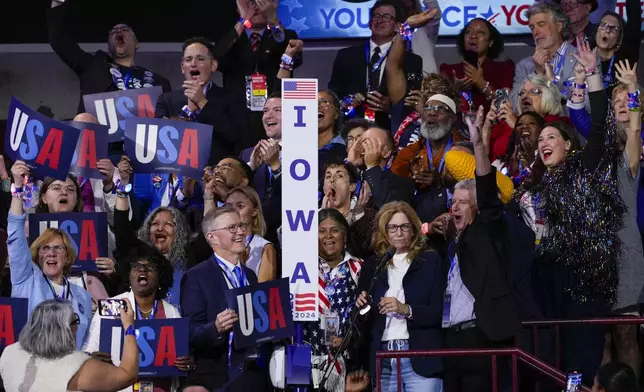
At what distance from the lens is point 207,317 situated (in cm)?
808

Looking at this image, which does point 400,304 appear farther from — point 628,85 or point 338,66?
Result: point 338,66

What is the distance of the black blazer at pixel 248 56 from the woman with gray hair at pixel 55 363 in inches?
170

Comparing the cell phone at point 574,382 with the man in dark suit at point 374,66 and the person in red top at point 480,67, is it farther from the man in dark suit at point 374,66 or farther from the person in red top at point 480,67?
the person in red top at point 480,67

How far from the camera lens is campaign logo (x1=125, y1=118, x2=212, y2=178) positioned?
9.66 m

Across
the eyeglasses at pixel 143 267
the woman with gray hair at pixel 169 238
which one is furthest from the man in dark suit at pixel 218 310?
the woman with gray hair at pixel 169 238

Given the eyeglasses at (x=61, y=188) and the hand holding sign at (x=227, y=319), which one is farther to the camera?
the eyeglasses at (x=61, y=188)

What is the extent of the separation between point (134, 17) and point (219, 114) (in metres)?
2.64

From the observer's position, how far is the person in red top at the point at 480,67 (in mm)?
10984

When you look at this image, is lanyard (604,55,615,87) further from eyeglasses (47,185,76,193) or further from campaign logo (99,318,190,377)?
campaign logo (99,318,190,377)

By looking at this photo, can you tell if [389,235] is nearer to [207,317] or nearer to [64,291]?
[207,317]

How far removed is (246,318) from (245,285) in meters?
0.41

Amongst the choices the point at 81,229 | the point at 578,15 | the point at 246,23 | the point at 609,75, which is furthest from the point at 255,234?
the point at 578,15

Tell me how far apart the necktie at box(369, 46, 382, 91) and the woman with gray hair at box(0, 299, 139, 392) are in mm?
4474

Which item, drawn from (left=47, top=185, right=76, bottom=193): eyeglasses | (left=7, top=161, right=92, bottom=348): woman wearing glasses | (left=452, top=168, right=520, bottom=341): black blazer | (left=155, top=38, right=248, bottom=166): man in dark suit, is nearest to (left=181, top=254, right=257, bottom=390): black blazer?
(left=7, top=161, right=92, bottom=348): woman wearing glasses
